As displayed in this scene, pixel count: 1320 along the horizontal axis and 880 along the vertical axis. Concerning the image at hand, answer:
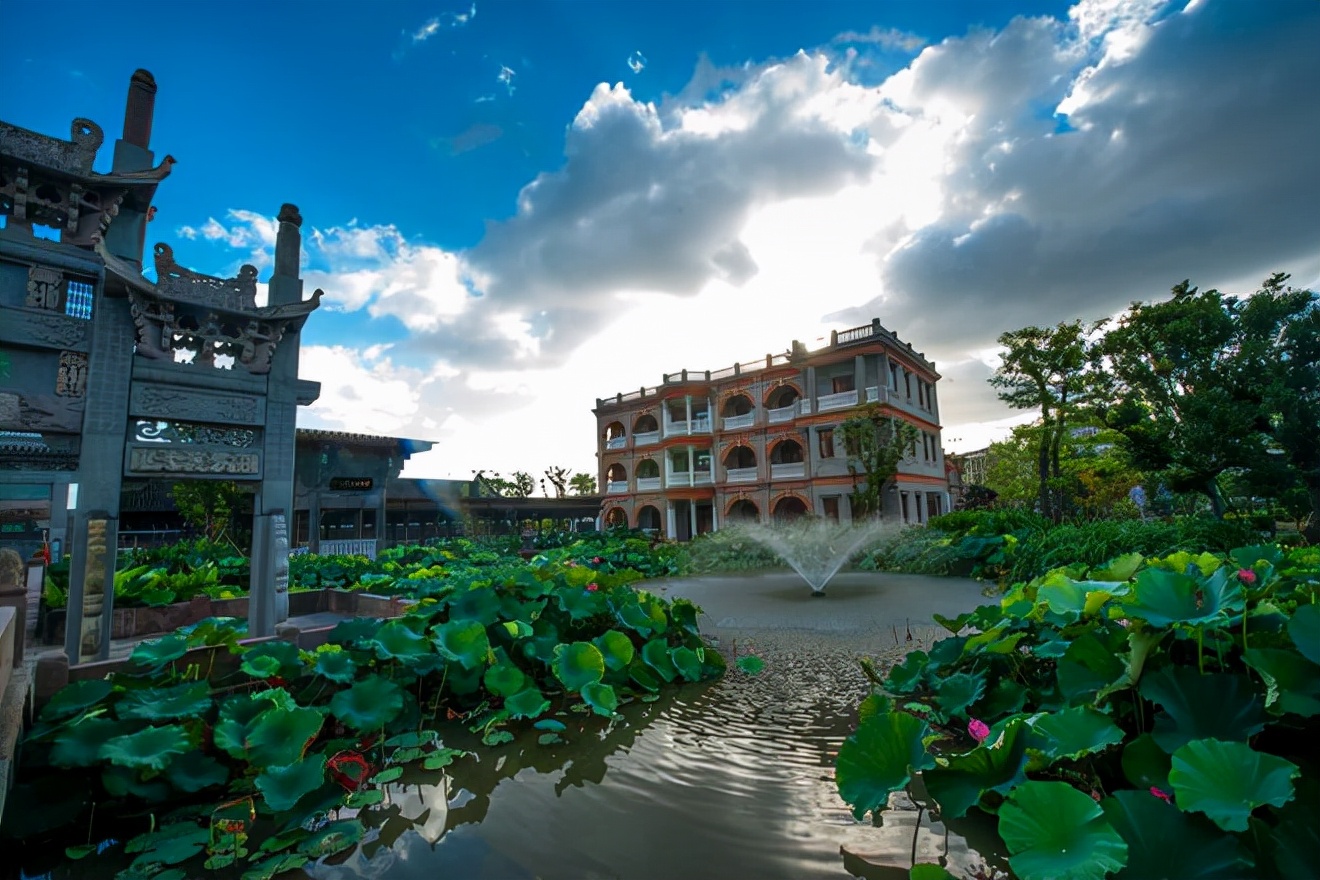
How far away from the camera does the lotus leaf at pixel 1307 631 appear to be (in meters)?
2.07

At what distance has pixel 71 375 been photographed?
18.7ft

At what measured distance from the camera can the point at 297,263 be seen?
7.40 metres

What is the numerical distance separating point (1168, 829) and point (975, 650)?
7.30 ft

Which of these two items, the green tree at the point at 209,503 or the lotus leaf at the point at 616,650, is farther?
the green tree at the point at 209,503

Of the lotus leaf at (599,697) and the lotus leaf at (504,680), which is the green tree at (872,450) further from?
the lotus leaf at (504,680)

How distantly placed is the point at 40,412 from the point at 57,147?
8.95ft

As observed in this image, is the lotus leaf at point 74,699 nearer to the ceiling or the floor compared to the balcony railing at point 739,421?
nearer to the floor

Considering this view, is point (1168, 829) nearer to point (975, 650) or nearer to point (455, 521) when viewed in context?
point (975, 650)

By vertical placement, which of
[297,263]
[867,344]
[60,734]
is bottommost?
[60,734]

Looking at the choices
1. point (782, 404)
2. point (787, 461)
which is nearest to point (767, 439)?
point (787, 461)

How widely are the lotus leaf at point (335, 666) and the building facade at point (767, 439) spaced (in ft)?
54.8

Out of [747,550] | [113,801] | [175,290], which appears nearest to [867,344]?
[747,550]

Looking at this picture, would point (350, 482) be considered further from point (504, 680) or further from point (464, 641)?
point (504, 680)

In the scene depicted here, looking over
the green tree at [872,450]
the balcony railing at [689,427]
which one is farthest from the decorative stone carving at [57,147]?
the balcony railing at [689,427]
